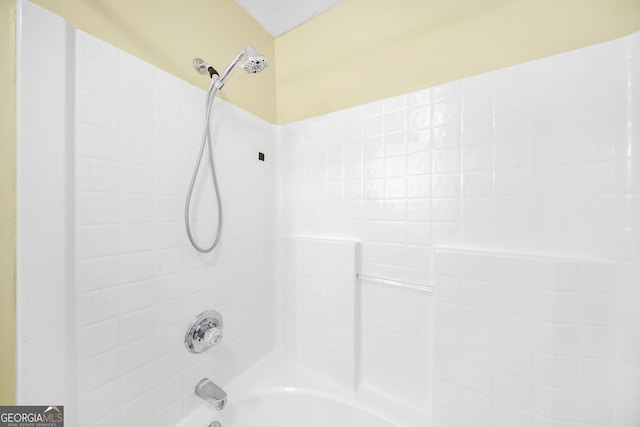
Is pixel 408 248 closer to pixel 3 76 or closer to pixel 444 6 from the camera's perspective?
pixel 444 6

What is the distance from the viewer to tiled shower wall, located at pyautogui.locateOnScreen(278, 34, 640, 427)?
68 cm

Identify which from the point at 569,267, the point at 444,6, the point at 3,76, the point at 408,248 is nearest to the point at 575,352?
the point at 569,267

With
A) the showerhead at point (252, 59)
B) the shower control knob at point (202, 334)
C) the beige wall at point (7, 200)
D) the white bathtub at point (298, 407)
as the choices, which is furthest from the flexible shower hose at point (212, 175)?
the white bathtub at point (298, 407)

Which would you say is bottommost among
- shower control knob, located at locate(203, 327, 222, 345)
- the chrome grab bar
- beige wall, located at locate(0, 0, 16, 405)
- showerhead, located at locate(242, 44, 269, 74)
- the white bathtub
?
the white bathtub

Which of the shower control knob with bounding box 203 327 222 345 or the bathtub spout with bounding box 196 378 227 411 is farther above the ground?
the shower control knob with bounding box 203 327 222 345

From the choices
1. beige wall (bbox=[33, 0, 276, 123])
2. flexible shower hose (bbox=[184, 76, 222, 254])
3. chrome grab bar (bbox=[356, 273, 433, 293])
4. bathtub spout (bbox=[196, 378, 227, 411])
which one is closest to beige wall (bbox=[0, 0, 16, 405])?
beige wall (bbox=[33, 0, 276, 123])

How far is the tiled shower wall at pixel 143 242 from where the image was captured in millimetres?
679

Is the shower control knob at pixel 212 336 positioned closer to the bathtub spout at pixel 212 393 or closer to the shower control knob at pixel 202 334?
the shower control knob at pixel 202 334

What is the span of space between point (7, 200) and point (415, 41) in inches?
58.5

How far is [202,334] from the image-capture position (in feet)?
3.16

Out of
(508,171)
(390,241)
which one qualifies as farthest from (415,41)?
(390,241)

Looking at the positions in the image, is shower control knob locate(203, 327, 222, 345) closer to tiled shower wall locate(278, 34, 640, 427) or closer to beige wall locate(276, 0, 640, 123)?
tiled shower wall locate(278, 34, 640, 427)

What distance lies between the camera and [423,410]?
97 cm

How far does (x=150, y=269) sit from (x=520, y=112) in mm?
1457
